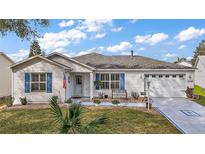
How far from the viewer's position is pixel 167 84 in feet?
55.9

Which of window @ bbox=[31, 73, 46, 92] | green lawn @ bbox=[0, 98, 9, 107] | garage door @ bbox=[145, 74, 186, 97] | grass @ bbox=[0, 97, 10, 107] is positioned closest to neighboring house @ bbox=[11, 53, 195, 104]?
garage door @ bbox=[145, 74, 186, 97]

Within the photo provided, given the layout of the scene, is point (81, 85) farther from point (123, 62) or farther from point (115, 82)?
point (123, 62)

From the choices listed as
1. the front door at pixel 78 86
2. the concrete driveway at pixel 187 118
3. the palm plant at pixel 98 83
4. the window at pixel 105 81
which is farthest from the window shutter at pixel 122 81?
the concrete driveway at pixel 187 118

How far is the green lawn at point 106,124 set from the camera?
336 inches

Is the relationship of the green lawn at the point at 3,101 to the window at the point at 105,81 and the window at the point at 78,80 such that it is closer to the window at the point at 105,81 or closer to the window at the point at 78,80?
the window at the point at 78,80

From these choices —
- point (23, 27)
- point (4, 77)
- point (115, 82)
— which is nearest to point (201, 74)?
point (115, 82)

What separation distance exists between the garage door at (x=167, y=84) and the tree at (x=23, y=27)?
31.1ft

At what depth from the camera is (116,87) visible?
1695cm

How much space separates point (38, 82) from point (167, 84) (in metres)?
10.5

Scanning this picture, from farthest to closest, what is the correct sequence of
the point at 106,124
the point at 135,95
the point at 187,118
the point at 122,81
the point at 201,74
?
the point at 201,74 → the point at 122,81 → the point at 135,95 → the point at 187,118 → the point at 106,124
